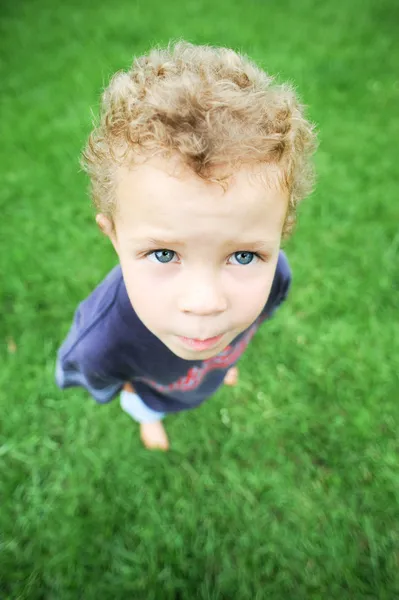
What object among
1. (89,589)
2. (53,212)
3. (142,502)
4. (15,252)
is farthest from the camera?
(53,212)

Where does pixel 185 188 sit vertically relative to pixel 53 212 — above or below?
above

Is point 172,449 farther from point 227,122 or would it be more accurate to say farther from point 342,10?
point 342,10

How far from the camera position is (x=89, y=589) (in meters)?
1.77

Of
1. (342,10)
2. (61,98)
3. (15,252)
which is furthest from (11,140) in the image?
(342,10)

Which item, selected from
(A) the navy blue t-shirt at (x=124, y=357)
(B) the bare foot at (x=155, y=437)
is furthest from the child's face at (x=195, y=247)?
(B) the bare foot at (x=155, y=437)

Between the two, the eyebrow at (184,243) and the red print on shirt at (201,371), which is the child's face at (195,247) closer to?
the eyebrow at (184,243)

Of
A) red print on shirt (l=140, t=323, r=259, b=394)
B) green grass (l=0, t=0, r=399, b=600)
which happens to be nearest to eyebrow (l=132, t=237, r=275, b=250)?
red print on shirt (l=140, t=323, r=259, b=394)

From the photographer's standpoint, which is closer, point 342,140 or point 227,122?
point 227,122

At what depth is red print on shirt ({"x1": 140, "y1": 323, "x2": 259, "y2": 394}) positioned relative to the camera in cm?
146

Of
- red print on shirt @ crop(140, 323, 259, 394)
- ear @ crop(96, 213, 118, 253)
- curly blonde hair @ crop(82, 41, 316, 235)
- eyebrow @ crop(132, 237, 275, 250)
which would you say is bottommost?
red print on shirt @ crop(140, 323, 259, 394)

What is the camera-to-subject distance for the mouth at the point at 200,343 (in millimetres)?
1015

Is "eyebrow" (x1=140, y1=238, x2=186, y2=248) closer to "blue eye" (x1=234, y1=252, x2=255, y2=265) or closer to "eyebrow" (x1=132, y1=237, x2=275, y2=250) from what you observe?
"eyebrow" (x1=132, y1=237, x2=275, y2=250)

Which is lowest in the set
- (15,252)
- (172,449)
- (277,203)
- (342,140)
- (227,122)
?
(172,449)

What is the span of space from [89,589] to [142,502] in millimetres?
358
